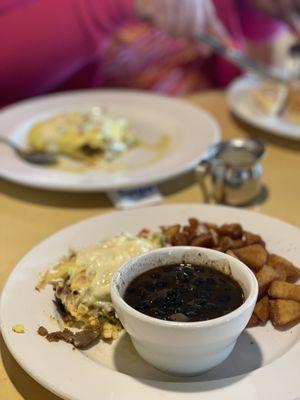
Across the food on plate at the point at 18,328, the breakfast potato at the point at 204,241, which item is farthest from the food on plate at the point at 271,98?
the food on plate at the point at 18,328

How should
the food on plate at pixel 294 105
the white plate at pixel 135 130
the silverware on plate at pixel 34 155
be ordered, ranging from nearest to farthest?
1. the white plate at pixel 135 130
2. the silverware on plate at pixel 34 155
3. the food on plate at pixel 294 105

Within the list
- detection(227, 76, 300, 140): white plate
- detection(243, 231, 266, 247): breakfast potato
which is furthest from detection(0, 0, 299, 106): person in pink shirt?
detection(243, 231, 266, 247): breakfast potato

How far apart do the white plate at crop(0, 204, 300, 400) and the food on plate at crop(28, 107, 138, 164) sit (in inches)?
18.2

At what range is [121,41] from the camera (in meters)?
2.50

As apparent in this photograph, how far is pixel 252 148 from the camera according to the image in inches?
57.8

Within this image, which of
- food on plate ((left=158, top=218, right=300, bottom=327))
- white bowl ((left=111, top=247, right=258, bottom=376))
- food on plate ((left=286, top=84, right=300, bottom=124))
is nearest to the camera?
white bowl ((left=111, top=247, right=258, bottom=376))

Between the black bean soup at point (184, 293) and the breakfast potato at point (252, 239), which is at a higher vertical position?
the black bean soup at point (184, 293)

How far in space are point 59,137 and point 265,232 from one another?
710mm

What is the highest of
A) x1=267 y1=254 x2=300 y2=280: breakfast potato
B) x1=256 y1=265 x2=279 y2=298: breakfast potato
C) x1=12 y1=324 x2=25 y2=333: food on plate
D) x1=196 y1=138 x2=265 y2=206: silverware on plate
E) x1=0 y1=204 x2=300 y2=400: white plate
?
x1=12 y1=324 x2=25 y2=333: food on plate

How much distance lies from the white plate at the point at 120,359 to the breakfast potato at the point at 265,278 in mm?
62

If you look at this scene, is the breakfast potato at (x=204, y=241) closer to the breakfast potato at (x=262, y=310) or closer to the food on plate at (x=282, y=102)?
the breakfast potato at (x=262, y=310)

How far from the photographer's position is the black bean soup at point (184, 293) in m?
0.83

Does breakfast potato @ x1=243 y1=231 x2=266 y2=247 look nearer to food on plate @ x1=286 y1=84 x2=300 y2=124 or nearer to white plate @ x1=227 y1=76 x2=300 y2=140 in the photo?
white plate @ x1=227 y1=76 x2=300 y2=140

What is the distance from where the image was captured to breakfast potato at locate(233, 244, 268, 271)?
Answer: 1055mm
